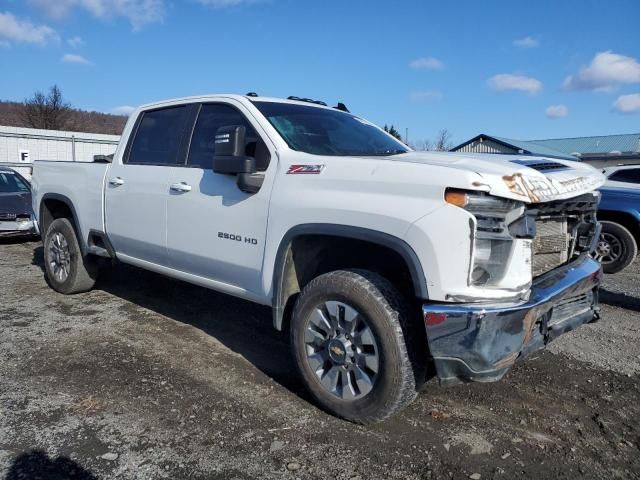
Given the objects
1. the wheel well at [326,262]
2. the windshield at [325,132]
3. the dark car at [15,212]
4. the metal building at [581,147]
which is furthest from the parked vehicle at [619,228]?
the metal building at [581,147]

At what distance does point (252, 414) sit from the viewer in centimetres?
333

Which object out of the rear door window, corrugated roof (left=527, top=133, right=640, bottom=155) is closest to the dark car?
the rear door window

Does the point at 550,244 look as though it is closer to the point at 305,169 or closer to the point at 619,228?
the point at 305,169

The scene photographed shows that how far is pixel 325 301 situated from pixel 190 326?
2.30 m

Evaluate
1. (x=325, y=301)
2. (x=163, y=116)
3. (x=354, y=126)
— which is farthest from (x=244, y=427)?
(x=163, y=116)

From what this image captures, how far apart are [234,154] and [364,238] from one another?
113cm

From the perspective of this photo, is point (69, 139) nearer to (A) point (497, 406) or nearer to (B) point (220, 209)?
(B) point (220, 209)

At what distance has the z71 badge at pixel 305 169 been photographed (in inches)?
130

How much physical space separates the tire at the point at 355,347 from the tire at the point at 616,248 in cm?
611

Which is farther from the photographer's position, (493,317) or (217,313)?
(217,313)

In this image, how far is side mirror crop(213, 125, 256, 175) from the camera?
3.54m

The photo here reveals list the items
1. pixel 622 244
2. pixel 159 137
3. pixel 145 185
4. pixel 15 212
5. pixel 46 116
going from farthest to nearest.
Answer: pixel 46 116, pixel 15 212, pixel 622 244, pixel 159 137, pixel 145 185

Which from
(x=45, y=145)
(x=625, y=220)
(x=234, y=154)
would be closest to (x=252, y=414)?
(x=234, y=154)

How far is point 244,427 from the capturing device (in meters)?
3.17
